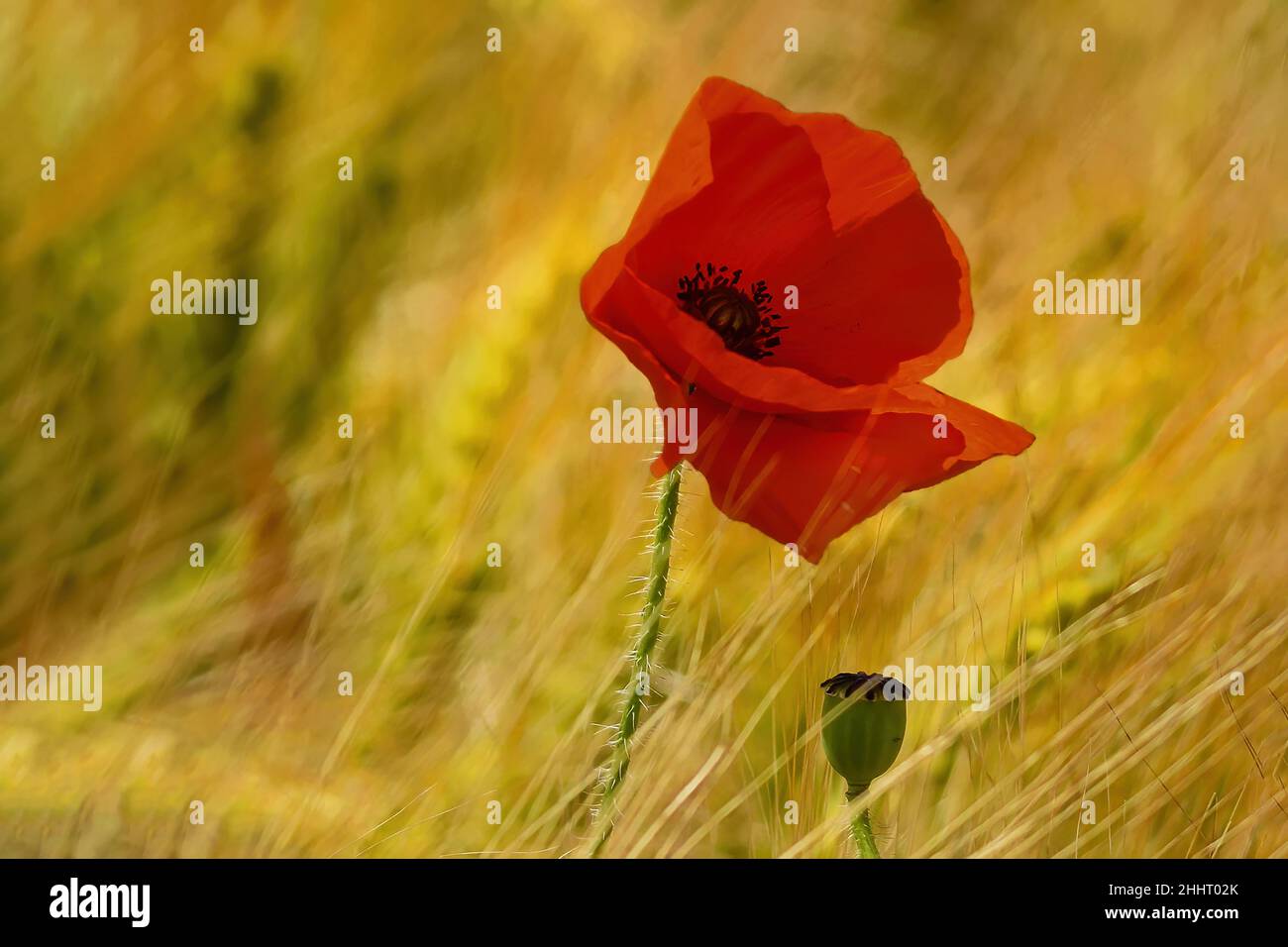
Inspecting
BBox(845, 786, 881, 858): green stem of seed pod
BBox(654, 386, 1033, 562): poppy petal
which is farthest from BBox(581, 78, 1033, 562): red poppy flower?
BBox(845, 786, 881, 858): green stem of seed pod

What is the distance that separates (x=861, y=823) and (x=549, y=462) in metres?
0.23

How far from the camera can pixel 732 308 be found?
58 centimetres

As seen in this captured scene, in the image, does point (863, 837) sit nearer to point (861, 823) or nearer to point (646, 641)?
point (861, 823)

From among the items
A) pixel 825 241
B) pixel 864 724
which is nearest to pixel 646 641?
pixel 864 724

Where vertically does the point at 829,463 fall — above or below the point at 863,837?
→ above

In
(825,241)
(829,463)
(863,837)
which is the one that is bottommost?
(863,837)

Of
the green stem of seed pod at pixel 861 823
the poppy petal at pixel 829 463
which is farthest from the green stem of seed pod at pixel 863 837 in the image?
the poppy petal at pixel 829 463

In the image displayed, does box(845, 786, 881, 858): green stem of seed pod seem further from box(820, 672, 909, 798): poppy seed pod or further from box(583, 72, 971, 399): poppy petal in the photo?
box(583, 72, 971, 399): poppy petal

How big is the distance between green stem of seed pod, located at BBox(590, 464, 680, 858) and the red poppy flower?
0.03m

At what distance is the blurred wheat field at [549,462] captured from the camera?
2.12ft

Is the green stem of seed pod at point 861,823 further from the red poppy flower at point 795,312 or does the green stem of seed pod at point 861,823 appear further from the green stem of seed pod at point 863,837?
the red poppy flower at point 795,312

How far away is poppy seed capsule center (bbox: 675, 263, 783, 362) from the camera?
1.89 feet

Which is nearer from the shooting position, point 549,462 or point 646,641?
point 646,641

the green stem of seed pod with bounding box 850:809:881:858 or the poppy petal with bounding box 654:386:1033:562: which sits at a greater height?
the poppy petal with bounding box 654:386:1033:562
